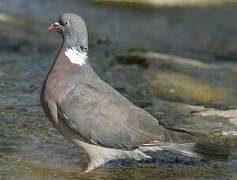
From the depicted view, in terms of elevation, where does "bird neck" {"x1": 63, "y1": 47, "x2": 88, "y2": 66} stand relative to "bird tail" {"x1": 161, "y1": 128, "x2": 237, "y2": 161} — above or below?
above

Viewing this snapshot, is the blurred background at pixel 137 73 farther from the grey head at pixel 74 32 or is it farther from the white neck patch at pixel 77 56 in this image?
the grey head at pixel 74 32

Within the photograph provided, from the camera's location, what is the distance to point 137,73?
917cm

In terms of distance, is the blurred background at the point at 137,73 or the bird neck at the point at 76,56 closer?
the bird neck at the point at 76,56

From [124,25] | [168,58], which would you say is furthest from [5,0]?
[168,58]

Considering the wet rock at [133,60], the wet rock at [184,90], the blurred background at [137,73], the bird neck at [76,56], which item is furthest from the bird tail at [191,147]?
the wet rock at [133,60]

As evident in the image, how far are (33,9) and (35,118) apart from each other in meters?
7.42

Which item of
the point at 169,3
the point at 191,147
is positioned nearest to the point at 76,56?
the point at 191,147

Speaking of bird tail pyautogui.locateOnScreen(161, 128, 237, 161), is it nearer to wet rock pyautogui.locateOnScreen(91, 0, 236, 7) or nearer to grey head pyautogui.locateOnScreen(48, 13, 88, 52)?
grey head pyautogui.locateOnScreen(48, 13, 88, 52)

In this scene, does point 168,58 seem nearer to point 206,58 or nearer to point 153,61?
point 153,61

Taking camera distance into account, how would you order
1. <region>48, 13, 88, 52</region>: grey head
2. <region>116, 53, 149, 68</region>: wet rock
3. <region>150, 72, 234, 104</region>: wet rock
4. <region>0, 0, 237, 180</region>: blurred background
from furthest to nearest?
1. <region>116, 53, 149, 68</region>: wet rock
2. <region>150, 72, 234, 104</region>: wet rock
3. <region>0, 0, 237, 180</region>: blurred background
4. <region>48, 13, 88, 52</region>: grey head

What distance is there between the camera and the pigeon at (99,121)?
566 cm

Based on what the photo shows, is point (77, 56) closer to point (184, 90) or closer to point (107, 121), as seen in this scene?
point (107, 121)

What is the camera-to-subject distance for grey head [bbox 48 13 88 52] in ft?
19.1

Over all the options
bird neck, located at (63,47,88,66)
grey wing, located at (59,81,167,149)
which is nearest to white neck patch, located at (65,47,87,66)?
bird neck, located at (63,47,88,66)
